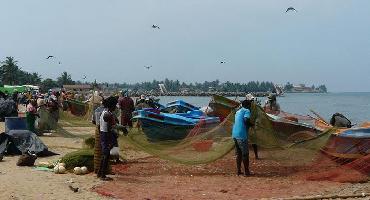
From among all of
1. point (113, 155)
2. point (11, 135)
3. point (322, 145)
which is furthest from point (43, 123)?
point (322, 145)

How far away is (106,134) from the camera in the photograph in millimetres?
9133

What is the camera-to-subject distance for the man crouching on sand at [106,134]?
9078 mm

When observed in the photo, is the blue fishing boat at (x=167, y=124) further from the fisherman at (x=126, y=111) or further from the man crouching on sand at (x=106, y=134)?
the man crouching on sand at (x=106, y=134)

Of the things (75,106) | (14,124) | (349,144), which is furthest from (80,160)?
(75,106)

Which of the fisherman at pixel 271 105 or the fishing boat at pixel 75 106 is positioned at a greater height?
the fisherman at pixel 271 105

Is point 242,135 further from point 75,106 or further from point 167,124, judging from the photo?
point 75,106

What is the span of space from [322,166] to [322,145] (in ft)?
1.34

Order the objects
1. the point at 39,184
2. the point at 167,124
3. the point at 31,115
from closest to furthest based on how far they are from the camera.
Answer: the point at 39,184 → the point at 167,124 → the point at 31,115

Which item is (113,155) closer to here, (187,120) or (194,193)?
(194,193)

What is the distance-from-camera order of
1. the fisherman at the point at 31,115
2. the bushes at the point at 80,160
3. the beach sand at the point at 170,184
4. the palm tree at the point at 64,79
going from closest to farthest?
the beach sand at the point at 170,184, the bushes at the point at 80,160, the fisherman at the point at 31,115, the palm tree at the point at 64,79

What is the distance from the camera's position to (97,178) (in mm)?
9211

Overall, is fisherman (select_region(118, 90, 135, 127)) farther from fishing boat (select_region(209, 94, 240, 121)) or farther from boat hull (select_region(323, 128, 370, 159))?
boat hull (select_region(323, 128, 370, 159))

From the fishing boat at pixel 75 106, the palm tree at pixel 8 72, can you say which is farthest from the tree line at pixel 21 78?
the fishing boat at pixel 75 106

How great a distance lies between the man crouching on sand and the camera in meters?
9.08
